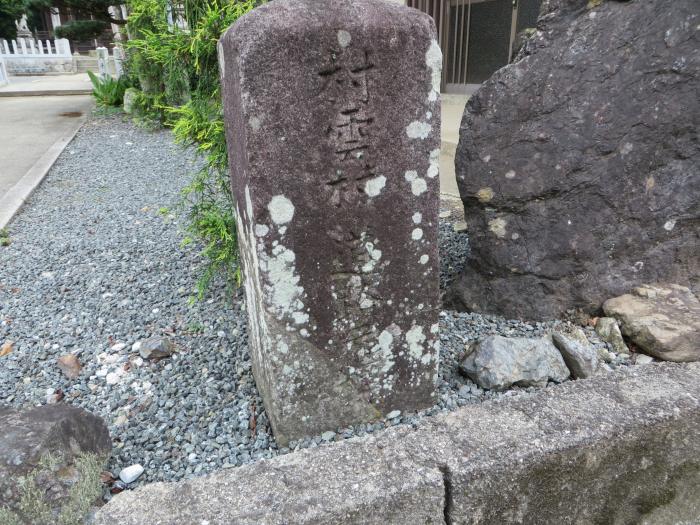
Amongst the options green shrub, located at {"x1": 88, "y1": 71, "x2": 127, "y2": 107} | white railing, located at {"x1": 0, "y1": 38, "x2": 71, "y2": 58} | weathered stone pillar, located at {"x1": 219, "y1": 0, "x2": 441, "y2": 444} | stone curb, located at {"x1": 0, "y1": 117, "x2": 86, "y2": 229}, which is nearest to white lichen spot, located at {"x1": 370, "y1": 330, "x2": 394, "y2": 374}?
weathered stone pillar, located at {"x1": 219, "y1": 0, "x2": 441, "y2": 444}

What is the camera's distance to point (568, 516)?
165cm

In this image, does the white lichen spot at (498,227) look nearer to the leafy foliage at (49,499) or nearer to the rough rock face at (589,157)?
the rough rock face at (589,157)

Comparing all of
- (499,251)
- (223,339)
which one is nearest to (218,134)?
(223,339)

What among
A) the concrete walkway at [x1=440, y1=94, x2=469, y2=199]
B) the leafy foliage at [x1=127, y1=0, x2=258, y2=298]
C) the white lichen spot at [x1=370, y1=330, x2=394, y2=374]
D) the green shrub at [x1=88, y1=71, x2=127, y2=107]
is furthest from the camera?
the green shrub at [x1=88, y1=71, x2=127, y2=107]

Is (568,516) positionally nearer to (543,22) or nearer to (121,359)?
(121,359)

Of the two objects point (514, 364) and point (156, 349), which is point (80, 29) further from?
point (514, 364)

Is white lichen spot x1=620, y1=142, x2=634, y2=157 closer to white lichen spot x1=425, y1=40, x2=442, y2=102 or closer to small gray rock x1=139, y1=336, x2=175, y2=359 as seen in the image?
white lichen spot x1=425, y1=40, x2=442, y2=102

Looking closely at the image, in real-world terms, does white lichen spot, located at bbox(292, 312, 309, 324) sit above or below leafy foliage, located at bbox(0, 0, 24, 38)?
below

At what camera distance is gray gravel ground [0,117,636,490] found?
1.95m

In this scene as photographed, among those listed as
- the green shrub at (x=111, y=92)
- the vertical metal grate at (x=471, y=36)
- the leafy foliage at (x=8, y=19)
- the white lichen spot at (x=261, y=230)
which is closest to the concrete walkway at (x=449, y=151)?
the vertical metal grate at (x=471, y=36)

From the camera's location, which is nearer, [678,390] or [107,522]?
[107,522]

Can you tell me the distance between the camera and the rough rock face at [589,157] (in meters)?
2.31

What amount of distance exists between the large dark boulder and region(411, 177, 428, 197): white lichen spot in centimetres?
139

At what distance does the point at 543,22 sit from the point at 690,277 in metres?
1.46
